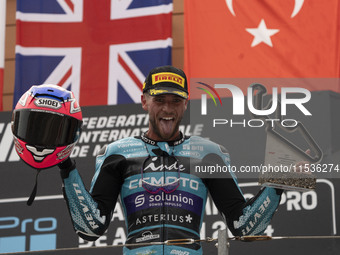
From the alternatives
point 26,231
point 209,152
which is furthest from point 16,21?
point 209,152

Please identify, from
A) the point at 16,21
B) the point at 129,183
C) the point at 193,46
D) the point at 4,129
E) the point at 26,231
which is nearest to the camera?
the point at 129,183

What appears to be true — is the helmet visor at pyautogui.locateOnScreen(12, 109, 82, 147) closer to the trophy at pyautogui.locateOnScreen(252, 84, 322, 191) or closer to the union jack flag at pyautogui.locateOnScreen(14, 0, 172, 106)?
the trophy at pyautogui.locateOnScreen(252, 84, 322, 191)

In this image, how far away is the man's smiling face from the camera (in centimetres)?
372

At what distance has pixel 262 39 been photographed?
7785 millimetres

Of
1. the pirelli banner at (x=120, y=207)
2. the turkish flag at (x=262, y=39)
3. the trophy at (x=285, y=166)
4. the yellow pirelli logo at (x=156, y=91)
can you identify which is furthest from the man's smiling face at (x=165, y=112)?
the turkish flag at (x=262, y=39)

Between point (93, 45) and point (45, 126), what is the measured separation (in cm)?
548

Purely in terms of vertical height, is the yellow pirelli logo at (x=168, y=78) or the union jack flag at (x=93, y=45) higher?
the union jack flag at (x=93, y=45)

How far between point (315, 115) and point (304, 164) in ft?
9.69

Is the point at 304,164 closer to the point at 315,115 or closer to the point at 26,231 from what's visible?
the point at 315,115

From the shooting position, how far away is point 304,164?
3.24 metres

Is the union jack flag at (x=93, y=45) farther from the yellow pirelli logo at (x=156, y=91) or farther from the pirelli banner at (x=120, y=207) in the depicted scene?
the yellow pirelli logo at (x=156, y=91)

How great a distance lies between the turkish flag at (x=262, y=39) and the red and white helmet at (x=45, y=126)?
183 inches

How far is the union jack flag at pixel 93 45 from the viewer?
324 inches

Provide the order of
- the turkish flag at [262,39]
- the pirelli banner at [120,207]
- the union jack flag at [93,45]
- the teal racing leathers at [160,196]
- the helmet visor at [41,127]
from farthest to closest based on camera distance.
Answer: the union jack flag at [93,45], the turkish flag at [262,39], the pirelli banner at [120,207], the teal racing leathers at [160,196], the helmet visor at [41,127]
